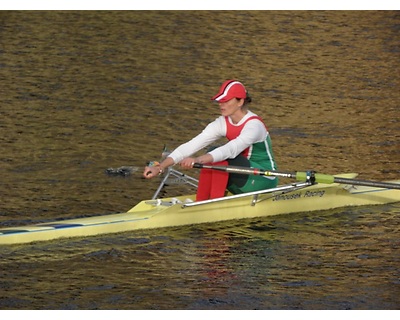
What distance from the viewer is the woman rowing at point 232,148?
17.6 meters

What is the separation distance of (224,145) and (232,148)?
127 millimetres

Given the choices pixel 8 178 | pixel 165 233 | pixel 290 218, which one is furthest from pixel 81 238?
pixel 8 178

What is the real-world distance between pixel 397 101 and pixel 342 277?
46.4 feet

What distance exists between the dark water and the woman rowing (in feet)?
2.07

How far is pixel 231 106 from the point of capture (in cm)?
1791

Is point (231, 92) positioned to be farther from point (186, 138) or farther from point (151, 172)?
point (186, 138)

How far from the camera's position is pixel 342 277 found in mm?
15930

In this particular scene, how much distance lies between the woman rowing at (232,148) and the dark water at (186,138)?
632mm

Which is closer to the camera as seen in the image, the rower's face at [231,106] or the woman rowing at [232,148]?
the woman rowing at [232,148]

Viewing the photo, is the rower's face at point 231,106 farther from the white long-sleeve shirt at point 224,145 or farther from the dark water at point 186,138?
the dark water at point 186,138

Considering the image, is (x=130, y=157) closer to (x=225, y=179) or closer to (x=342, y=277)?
(x=225, y=179)

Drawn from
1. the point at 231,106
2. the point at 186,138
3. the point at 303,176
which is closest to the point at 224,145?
the point at 231,106

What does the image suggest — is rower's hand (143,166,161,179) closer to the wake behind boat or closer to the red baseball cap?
the wake behind boat

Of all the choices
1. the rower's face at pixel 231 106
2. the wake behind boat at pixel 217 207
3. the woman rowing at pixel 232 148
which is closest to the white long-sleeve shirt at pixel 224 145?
the woman rowing at pixel 232 148
